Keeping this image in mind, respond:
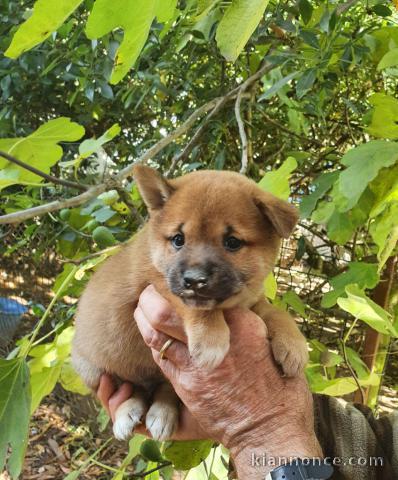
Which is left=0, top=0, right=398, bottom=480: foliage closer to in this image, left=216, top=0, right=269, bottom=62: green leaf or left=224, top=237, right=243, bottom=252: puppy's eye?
left=216, top=0, right=269, bottom=62: green leaf

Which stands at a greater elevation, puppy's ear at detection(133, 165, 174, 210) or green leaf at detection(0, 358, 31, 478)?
puppy's ear at detection(133, 165, 174, 210)

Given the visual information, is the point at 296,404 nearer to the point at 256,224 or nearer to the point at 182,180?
the point at 256,224

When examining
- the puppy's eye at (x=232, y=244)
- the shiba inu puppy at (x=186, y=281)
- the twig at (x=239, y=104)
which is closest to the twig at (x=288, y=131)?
the twig at (x=239, y=104)

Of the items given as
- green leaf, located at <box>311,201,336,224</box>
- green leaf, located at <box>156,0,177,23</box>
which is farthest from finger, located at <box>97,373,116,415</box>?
green leaf, located at <box>156,0,177,23</box>

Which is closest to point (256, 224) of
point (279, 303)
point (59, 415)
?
point (279, 303)

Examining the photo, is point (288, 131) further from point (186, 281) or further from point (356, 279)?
point (186, 281)

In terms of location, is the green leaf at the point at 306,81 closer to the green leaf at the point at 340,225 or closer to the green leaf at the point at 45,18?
the green leaf at the point at 340,225
